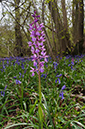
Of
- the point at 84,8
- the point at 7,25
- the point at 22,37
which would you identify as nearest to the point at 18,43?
the point at 22,37

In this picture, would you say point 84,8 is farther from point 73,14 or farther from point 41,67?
point 41,67

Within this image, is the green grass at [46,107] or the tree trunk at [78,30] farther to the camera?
the tree trunk at [78,30]

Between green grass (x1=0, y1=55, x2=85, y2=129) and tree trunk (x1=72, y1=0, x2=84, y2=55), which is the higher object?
tree trunk (x1=72, y1=0, x2=84, y2=55)

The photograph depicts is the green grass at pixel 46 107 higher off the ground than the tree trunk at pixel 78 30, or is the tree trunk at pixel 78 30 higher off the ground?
the tree trunk at pixel 78 30

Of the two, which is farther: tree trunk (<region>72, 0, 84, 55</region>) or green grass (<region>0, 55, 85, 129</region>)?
tree trunk (<region>72, 0, 84, 55</region>)

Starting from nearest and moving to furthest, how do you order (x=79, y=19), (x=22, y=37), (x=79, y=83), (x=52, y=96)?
(x=52, y=96) → (x=79, y=83) → (x=79, y=19) → (x=22, y=37)

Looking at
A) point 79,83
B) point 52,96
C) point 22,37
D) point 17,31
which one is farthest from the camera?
point 22,37

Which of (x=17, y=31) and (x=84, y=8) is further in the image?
(x=17, y=31)

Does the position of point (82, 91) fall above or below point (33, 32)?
below

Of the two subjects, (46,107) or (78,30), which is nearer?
(46,107)

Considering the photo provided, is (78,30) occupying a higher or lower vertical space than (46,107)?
higher

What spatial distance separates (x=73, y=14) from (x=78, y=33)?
Answer: 1.51 metres

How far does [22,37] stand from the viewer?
11.5m

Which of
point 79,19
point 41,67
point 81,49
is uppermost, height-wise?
point 79,19
